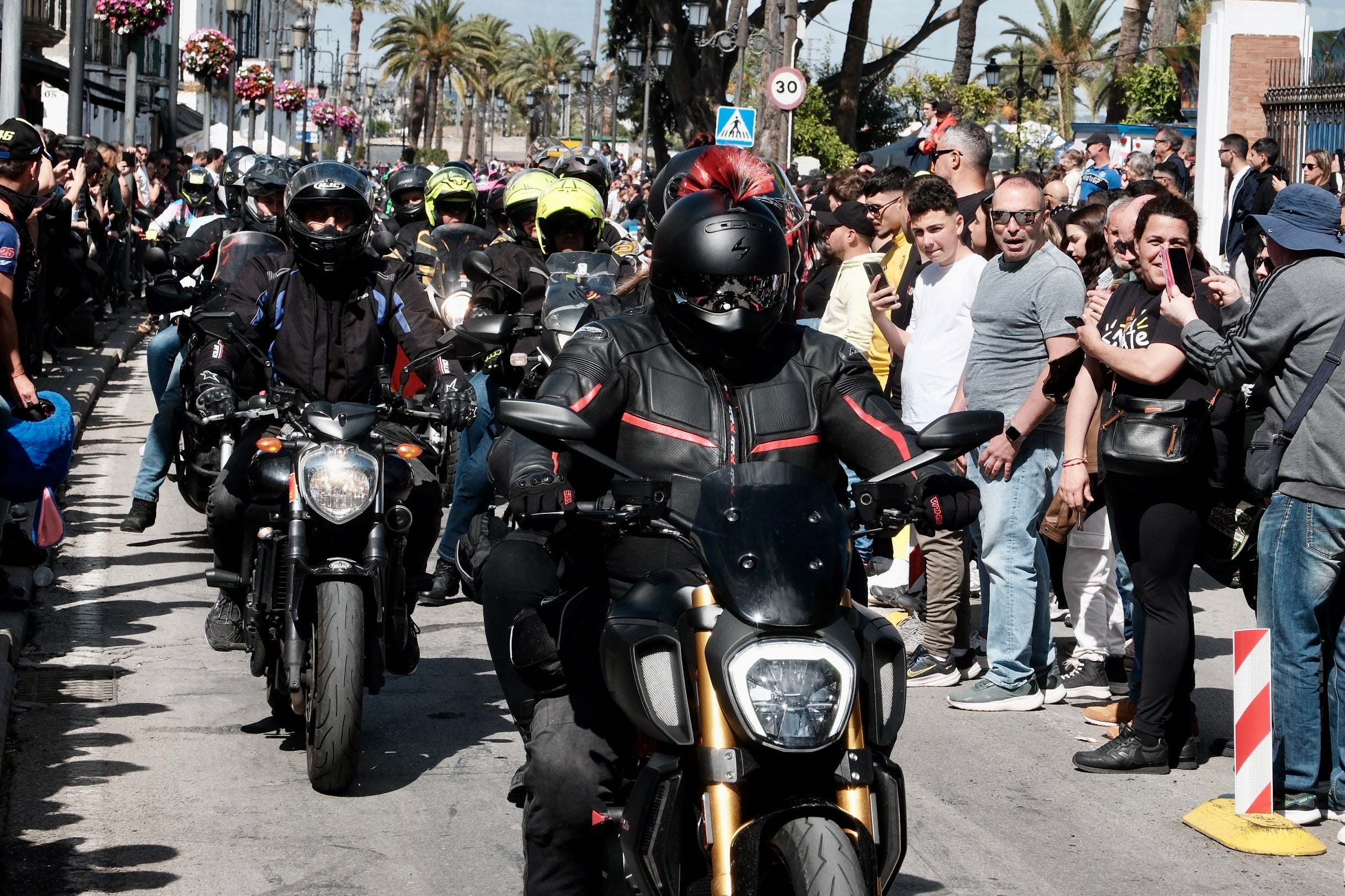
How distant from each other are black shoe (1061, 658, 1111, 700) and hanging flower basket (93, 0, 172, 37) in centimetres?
1827

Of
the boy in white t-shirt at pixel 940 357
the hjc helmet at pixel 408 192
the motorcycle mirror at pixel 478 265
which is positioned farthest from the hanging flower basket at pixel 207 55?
the boy in white t-shirt at pixel 940 357

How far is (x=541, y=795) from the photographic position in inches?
142

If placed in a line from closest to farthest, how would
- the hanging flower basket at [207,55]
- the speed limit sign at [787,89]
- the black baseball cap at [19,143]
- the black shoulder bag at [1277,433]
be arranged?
the black shoulder bag at [1277,433]
the black baseball cap at [19,143]
the speed limit sign at [787,89]
the hanging flower basket at [207,55]

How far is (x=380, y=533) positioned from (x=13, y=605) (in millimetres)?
2735

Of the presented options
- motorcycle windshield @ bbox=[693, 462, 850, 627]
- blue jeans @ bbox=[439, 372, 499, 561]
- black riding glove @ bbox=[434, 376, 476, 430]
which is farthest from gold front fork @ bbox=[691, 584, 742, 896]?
blue jeans @ bbox=[439, 372, 499, 561]

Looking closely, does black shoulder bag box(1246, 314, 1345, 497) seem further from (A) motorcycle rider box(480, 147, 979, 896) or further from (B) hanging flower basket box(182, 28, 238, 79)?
(B) hanging flower basket box(182, 28, 238, 79)

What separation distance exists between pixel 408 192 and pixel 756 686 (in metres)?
9.99

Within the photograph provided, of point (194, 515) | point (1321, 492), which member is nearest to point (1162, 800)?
point (1321, 492)

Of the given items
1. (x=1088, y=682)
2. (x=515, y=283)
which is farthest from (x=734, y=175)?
(x=515, y=283)

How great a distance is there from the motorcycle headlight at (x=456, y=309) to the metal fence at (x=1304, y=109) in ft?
40.1

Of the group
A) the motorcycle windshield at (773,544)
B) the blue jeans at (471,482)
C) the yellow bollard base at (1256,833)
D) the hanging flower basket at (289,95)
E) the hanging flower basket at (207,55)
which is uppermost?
the hanging flower basket at (289,95)

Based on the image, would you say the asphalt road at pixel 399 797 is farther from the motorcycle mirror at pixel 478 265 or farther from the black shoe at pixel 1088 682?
the motorcycle mirror at pixel 478 265

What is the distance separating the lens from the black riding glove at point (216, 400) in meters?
5.49

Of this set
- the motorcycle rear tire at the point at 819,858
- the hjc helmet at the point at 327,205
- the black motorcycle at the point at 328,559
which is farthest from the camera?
the hjc helmet at the point at 327,205
